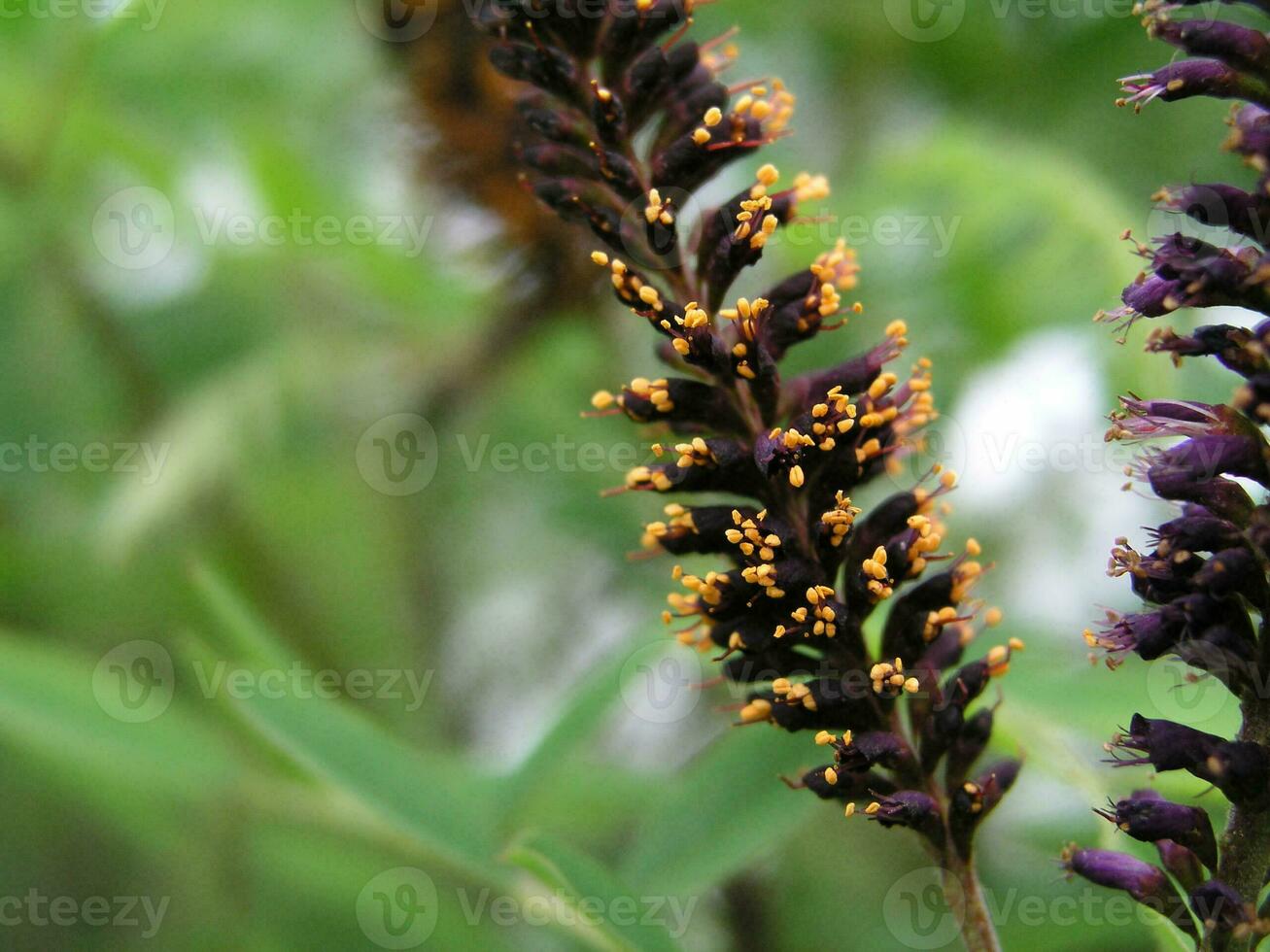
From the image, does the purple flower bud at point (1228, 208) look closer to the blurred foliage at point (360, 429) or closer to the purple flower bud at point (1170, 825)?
the purple flower bud at point (1170, 825)

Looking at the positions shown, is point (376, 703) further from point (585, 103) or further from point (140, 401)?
point (585, 103)

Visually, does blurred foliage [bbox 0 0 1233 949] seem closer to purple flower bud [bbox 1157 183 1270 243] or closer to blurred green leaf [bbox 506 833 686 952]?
blurred green leaf [bbox 506 833 686 952]

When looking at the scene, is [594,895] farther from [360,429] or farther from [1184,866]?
[360,429]

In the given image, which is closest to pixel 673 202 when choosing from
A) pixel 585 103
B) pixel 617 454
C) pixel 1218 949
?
pixel 585 103

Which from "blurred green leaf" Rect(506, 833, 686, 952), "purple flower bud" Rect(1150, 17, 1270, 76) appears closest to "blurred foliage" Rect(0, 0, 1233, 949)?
"blurred green leaf" Rect(506, 833, 686, 952)

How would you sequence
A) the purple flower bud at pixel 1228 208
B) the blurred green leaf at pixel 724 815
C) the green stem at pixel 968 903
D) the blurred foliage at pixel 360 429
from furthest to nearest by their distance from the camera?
the blurred foliage at pixel 360 429 → the blurred green leaf at pixel 724 815 → the green stem at pixel 968 903 → the purple flower bud at pixel 1228 208

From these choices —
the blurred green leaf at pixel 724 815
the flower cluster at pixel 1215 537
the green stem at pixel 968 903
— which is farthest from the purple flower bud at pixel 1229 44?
the blurred green leaf at pixel 724 815

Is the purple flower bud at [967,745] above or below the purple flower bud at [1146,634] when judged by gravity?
below
